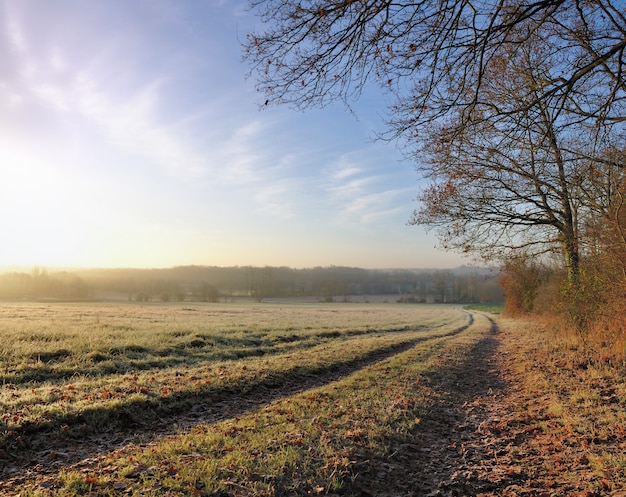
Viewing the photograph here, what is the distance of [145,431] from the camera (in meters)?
7.22

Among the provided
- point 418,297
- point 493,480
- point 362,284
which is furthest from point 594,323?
point 362,284

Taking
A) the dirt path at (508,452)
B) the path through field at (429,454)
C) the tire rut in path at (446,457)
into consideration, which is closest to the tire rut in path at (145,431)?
the path through field at (429,454)

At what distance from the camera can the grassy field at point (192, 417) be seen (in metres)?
4.91

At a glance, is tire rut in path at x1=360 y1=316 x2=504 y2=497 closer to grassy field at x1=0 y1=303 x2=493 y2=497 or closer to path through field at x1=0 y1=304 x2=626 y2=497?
path through field at x1=0 y1=304 x2=626 y2=497

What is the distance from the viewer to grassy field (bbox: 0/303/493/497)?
4914 millimetres

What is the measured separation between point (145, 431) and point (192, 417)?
104cm

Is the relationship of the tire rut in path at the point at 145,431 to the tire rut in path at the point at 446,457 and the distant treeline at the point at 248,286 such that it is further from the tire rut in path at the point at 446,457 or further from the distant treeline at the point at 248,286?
the distant treeline at the point at 248,286

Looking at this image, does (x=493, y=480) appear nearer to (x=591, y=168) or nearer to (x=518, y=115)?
(x=518, y=115)

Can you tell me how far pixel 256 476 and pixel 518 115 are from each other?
284 inches

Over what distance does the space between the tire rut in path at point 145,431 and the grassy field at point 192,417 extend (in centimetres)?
2

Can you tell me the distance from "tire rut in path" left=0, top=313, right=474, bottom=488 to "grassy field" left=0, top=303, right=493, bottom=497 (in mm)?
24

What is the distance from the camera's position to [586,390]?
8906 mm

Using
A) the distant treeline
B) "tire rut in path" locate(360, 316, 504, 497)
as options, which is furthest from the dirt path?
the distant treeline

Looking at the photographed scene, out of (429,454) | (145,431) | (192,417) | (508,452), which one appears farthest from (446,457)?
(145,431)
